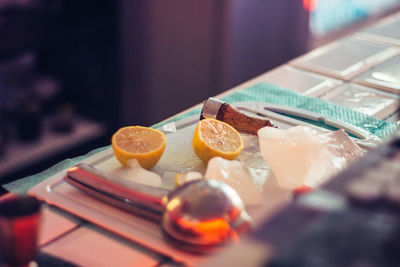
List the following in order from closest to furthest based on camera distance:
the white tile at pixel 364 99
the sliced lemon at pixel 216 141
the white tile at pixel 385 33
Answer: the sliced lemon at pixel 216 141
the white tile at pixel 364 99
the white tile at pixel 385 33

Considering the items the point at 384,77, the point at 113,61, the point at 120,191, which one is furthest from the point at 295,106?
the point at 113,61

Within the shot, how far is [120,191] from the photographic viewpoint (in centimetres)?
80

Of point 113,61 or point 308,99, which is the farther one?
point 113,61

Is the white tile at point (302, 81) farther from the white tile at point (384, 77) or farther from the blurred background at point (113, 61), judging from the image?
the blurred background at point (113, 61)

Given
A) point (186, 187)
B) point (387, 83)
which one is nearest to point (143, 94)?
point (387, 83)

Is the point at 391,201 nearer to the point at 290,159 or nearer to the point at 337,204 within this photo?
the point at 337,204

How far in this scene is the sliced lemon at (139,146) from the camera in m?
0.92

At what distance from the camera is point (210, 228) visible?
2.22 ft

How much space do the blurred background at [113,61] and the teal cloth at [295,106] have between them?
54.4 inches

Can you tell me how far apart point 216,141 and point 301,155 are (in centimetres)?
15

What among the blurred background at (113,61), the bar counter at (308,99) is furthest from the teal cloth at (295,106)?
the blurred background at (113,61)

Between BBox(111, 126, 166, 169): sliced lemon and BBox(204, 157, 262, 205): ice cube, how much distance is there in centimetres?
12

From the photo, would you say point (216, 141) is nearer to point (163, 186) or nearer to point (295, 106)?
point (163, 186)

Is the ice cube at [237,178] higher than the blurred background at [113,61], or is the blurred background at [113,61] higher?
the ice cube at [237,178]
